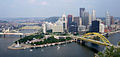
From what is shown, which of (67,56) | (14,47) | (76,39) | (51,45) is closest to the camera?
(67,56)

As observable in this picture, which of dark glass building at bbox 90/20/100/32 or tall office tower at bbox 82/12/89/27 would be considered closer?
dark glass building at bbox 90/20/100/32

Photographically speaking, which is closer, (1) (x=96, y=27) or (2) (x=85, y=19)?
(1) (x=96, y=27)

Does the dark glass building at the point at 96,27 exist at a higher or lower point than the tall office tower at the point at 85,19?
lower

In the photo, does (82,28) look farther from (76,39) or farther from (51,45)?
(51,45)

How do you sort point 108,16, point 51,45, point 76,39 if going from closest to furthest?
1. point 51,45
2. point 76,39
3. point 108,16

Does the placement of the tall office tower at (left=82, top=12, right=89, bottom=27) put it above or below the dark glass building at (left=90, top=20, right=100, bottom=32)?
above

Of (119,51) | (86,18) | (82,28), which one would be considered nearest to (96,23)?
(82,28)

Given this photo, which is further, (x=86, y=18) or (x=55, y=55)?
(x=86, y=18)

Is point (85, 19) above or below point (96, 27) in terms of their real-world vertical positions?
above

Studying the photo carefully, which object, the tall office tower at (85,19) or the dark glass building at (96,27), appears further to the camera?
the tall office tower at (85,19)

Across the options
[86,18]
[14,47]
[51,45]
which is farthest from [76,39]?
[86,18]

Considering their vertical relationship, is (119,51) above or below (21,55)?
above
